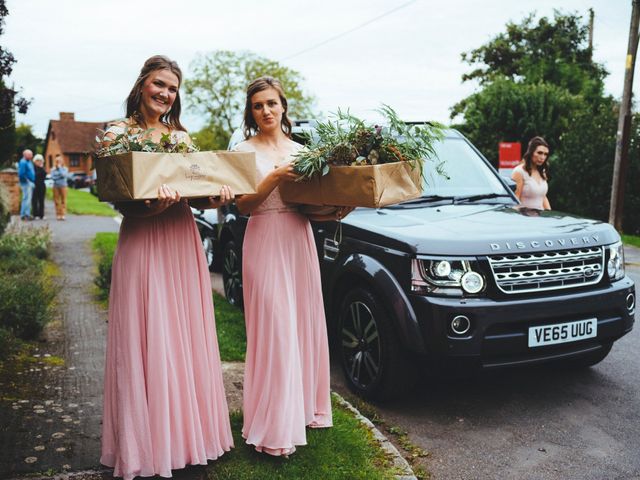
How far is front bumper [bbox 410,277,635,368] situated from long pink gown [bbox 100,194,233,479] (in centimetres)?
147

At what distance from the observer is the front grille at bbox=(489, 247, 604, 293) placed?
13.8ft

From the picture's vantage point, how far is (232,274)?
25.1ft

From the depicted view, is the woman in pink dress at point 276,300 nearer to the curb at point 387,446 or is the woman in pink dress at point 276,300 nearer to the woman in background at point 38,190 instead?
the curb at point 387,446

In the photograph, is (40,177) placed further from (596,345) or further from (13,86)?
(596,345)

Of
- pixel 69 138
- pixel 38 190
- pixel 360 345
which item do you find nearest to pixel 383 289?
pixel 360 345

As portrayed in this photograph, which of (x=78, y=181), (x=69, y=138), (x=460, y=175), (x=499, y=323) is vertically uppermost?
(x=69, y=138)

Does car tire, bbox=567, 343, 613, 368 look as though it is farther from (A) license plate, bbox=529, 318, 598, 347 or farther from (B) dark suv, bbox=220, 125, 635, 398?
(A) license plate, bbox=529, 318, 598, 347

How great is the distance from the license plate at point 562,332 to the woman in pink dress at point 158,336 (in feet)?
6.94

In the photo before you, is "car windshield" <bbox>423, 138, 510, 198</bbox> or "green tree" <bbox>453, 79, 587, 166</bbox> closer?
"car windshield" <bbox>423, 138, 510, 198</bbox>

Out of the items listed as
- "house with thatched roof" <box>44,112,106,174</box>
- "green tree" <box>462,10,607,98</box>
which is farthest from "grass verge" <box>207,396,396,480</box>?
"house with thatched roof" <box>44,112,106,174</box>

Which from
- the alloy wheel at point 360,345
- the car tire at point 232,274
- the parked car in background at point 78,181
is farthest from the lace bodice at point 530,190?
the parked car in background at point 78,181

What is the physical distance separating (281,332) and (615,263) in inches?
105

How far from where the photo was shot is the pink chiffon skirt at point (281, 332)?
11.6 ft

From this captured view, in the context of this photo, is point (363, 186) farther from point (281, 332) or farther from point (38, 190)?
point (38, 190)
